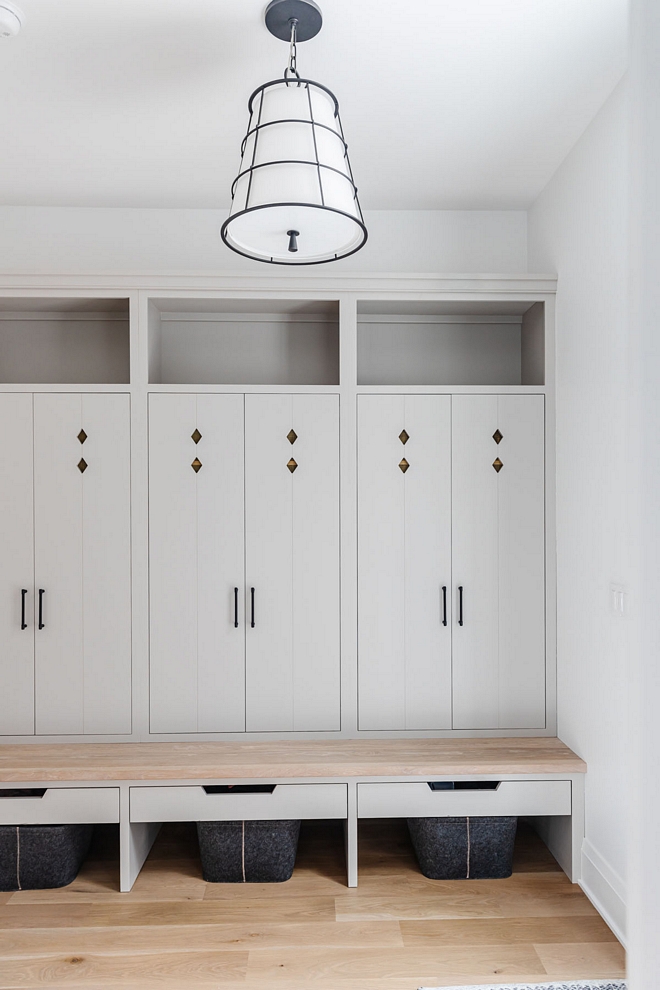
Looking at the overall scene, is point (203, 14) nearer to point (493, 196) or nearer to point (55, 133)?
point (55, 133)

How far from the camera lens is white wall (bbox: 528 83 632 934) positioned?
90.3 inches

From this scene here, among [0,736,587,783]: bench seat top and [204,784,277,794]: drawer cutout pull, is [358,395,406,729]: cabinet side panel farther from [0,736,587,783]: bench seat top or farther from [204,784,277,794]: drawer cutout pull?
[204,784,277,794]: drawer cutout pull

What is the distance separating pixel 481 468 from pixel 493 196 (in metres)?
1.22

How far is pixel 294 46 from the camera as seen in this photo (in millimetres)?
1914

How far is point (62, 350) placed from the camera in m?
3.29

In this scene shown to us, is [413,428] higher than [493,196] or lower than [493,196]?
lower

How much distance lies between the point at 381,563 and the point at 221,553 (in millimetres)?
662

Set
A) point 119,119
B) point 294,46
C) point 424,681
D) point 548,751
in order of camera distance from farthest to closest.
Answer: point 424,681, point 548,751, point 119,119, point 294,46

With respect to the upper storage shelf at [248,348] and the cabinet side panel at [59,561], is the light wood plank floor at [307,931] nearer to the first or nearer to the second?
the cabinet side panel at [59,561]

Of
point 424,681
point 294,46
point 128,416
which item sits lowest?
point 424,681

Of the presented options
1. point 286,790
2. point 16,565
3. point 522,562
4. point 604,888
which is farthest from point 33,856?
point 522,562

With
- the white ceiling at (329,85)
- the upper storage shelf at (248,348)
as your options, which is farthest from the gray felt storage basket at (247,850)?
the white ceiling at (329,85)

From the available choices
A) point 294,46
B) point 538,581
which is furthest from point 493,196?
point 538,581

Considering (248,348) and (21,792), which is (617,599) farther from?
(21,792)
